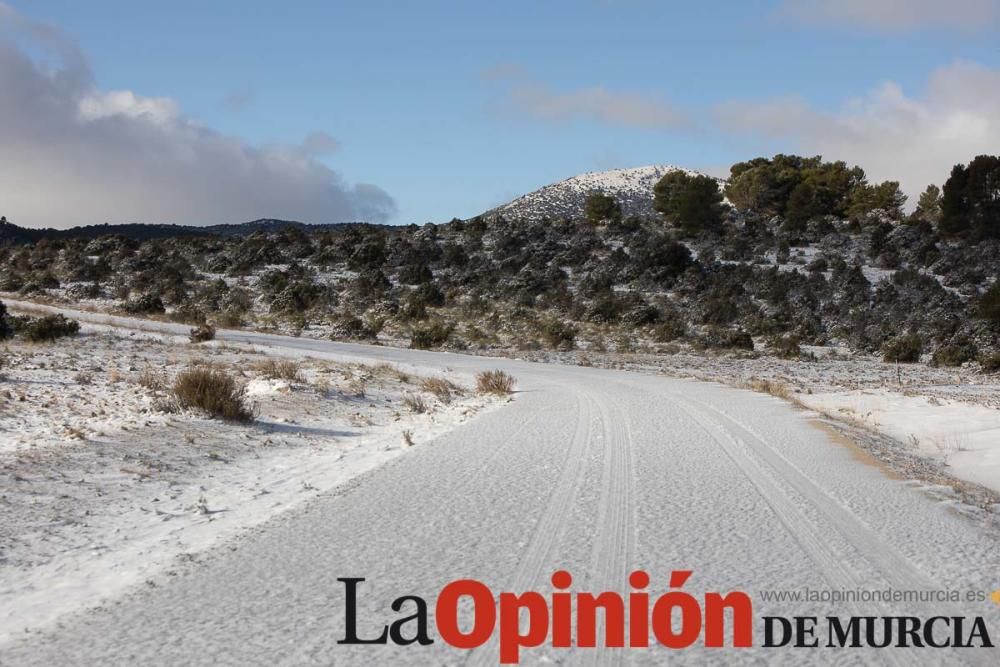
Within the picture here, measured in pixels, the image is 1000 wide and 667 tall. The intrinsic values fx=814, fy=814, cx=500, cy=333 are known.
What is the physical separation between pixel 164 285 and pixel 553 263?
22881 millimetres

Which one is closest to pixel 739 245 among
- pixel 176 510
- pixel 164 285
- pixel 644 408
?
pixel 164 285

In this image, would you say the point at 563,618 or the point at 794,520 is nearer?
the point at 563,618

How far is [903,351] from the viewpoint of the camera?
31203 millimetres

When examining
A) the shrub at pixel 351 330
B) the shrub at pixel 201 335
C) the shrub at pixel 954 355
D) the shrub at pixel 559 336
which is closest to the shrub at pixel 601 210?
the shrub at pixel 559 336

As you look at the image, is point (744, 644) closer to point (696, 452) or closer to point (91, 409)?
point (696, 452)

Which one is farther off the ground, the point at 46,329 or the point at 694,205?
the point at 694,205

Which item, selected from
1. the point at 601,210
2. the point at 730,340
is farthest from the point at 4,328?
the point at 601,210

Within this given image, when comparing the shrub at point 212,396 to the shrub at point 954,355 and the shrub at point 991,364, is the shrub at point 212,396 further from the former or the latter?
the shrub at point 954,355

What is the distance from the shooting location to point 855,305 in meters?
41.0

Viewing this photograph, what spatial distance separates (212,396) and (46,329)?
1277 cm

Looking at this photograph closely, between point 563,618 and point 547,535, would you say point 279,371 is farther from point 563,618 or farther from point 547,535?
point 563,618

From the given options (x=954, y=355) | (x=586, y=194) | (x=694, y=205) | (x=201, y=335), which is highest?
(x=586, y=194)

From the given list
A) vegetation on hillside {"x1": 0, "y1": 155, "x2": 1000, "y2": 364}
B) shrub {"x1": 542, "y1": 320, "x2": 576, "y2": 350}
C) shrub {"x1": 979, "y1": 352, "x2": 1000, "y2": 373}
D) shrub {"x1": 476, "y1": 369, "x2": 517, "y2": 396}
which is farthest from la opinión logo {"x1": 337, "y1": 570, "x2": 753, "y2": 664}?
shrub {"x1": 542, "y1": 320, "x2": 576, "y2": 350}

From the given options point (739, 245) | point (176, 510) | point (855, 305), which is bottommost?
point (176, 510)
